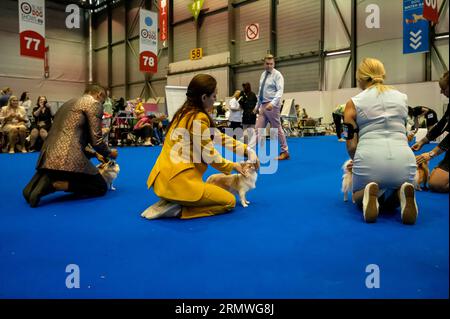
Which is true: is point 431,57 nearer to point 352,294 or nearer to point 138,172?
point 138,172

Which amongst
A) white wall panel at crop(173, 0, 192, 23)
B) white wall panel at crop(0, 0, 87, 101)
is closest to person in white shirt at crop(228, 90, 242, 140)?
white wall panel at crop(173, 0, 192, 23)

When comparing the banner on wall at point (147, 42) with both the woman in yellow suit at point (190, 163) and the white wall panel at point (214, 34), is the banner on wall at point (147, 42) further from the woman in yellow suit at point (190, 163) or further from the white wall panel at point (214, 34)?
the woman in yellow suit at point (190, 163)

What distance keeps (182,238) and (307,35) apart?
14.6 metres

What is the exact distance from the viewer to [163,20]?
713 inches

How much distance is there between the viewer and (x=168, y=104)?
1018 cm

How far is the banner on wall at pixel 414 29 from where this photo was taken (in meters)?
10.7

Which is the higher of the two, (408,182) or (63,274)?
(408,182)

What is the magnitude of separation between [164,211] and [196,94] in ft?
2.78

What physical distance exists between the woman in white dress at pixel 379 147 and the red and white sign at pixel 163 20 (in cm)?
1664

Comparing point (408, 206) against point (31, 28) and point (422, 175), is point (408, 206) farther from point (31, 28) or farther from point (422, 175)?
point (31, 28)

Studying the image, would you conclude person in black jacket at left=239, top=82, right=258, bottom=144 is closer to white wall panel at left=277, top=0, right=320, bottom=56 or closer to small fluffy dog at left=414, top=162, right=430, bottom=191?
small fluffy dog at left=414, top=162, right=430, bottom=191

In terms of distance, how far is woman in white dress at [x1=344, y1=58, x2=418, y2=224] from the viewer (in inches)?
88.3

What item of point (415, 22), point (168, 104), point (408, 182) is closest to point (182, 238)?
point (408, 182)
